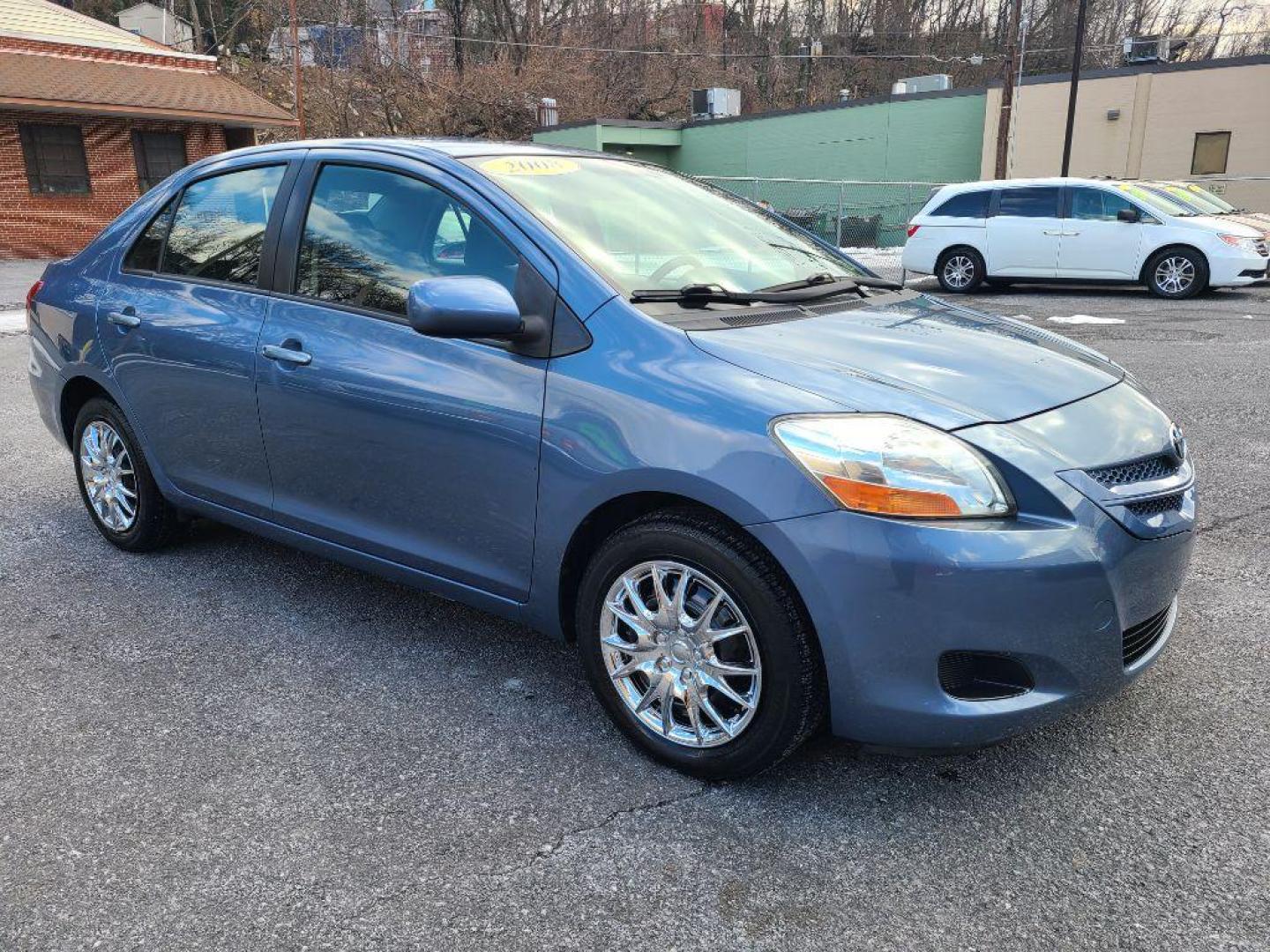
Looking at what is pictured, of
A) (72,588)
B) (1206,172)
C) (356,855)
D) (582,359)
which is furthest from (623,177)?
(1206,172)

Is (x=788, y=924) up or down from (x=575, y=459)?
down

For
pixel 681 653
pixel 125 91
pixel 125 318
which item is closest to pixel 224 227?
pixel 125 318

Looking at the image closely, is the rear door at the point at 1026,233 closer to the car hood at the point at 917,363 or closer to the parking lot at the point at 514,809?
the parking lot at the point at 514,809

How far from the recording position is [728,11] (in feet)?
159

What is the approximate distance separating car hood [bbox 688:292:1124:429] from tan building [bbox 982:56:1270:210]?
24605mm

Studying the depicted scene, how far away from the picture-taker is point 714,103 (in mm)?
36125

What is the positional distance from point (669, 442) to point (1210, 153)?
2927 centimetres

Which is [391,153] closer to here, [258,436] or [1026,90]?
[258,436]

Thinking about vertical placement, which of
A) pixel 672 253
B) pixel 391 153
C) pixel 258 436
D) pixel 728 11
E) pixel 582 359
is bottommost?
pixel 258 436

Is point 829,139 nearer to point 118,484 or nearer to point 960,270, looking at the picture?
point 960,270

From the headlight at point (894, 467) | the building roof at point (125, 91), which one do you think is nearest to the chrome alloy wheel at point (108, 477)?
the headlight at point (894, 467)

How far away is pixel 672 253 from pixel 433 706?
158cm

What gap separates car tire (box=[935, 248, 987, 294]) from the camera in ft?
49.6

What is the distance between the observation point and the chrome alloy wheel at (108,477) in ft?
14.1
